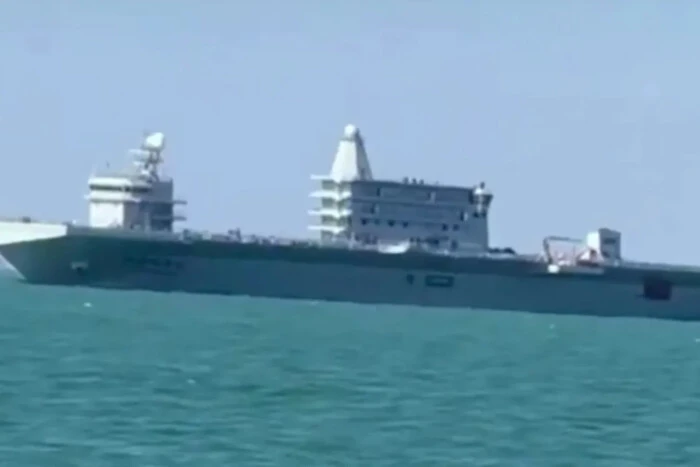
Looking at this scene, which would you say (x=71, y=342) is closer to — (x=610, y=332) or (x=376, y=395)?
(x=376, y=395)

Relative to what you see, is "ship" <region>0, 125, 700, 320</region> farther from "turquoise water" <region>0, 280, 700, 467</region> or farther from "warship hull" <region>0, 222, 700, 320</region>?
"turquoise water" <region>0, 280, 700, 467</region>

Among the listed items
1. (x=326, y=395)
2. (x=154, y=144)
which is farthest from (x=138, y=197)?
(x=326, y=395)

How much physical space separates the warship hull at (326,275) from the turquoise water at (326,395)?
11145 millimetres

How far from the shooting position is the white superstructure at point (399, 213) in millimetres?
76438

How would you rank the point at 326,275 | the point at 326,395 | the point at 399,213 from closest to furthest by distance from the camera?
the point at 326,395
the point at 326,275
the point at 399,213

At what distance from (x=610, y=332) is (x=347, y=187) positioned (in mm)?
16414

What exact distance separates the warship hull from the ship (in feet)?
0.12

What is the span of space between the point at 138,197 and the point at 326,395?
43187 mm

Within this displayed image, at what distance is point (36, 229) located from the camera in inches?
2724

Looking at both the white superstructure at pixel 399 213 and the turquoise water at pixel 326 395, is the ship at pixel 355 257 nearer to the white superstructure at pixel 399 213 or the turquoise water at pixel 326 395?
the white superstructure at pixel 399 213

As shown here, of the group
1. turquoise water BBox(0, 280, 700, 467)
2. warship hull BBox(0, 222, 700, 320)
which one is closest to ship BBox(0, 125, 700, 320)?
warship hull BBox(0, 222, 700, 320)

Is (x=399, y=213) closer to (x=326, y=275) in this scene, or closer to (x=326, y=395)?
(x=326, y=275)

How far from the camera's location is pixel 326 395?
104 ft

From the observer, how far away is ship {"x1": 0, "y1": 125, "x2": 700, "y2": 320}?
228 ft
